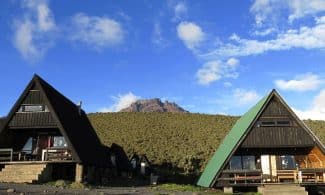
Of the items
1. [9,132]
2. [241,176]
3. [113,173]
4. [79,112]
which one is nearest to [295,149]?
[241,176]

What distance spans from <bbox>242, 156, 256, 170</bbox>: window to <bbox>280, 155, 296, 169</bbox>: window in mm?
2215

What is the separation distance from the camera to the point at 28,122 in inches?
1369

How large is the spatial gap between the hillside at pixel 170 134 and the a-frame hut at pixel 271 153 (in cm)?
2878

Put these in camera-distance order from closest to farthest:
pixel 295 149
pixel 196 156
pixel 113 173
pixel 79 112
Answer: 1. pixel 295 149
2. pixel 79 112
3. pixel 113 173
4. pixel 196 156

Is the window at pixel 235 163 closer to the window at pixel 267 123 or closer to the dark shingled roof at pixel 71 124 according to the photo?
the window at pixel 267 123

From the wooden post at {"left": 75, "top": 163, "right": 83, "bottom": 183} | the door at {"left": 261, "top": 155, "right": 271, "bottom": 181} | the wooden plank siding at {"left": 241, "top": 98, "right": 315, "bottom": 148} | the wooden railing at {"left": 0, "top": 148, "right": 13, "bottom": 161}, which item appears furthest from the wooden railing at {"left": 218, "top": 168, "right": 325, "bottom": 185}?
the wooden railing at {"left": 0, "top": 148, "right": 13, "bottom": 161}

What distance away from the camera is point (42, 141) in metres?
37.2

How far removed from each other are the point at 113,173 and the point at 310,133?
2919 centimetres

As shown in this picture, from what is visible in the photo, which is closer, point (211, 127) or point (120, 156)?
point (120, 156)

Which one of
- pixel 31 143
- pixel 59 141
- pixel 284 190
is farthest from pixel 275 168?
pixel 31 143

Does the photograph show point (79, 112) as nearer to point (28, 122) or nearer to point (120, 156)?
point (28, 122)

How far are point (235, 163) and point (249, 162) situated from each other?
3.83 feet

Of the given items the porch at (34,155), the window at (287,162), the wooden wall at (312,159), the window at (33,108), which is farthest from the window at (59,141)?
the wooden wall at (312,159)

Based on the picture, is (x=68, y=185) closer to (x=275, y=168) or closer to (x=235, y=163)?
(x=235, y=163)
